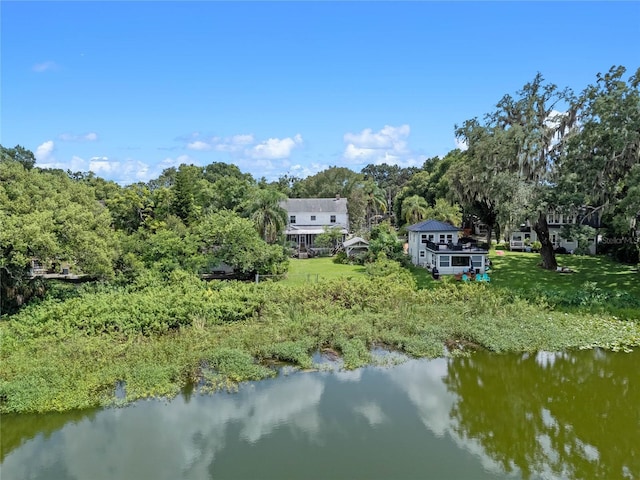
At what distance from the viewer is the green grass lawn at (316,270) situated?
23733 millimetres

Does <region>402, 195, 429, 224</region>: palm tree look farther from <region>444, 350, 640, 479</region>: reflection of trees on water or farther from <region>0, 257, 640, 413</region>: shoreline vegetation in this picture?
<region>444, 350, 640, 479</region>: reflection of trees on water

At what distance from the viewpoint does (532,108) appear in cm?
2373

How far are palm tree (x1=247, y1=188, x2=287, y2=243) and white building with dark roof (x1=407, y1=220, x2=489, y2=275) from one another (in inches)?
344

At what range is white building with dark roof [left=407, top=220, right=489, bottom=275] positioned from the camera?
24.7 metres

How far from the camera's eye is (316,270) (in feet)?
90.0

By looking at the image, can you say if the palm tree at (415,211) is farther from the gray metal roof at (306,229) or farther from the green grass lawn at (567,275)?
the green grass lawn at (567,275)

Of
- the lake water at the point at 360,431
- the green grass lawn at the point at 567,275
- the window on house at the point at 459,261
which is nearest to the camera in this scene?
the lake water at the point at 360,431

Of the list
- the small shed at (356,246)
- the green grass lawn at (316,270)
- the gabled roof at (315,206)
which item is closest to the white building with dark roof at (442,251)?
the small shed at (356,246)

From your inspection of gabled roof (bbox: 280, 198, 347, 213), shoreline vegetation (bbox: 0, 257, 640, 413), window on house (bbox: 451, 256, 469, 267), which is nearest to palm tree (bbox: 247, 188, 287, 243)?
shoreline vegetation (bbox: 0, 257, 640, 413)

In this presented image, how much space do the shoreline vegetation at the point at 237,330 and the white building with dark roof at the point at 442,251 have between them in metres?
4.43

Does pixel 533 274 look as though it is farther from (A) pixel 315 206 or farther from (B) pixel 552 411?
(A) pixel 315 206

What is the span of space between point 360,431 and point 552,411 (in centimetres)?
480

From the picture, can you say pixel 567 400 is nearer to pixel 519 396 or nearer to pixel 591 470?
pixel 519 396

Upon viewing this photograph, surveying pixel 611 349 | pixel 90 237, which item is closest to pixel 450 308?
pixel 611 349
